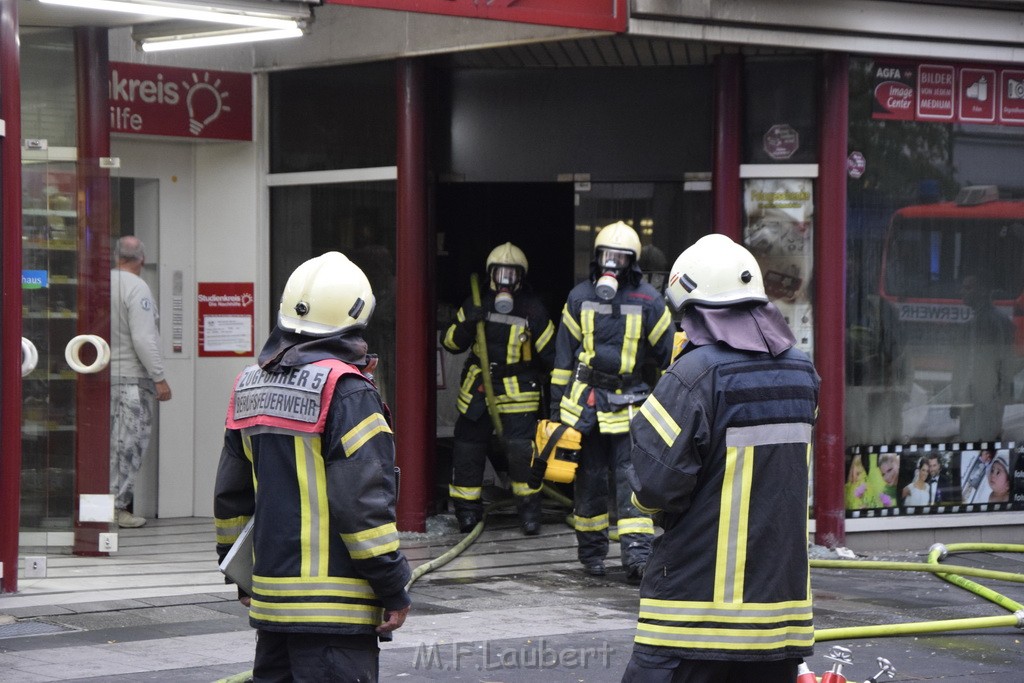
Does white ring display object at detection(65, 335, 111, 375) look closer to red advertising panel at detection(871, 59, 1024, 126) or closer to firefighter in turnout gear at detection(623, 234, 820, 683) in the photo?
red advertising panel at detection(871, 59, 1024, 126)

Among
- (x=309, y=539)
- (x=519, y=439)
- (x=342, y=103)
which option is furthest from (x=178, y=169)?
(x=309, y=539)

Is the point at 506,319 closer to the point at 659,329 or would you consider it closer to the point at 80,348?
the point at 659,329

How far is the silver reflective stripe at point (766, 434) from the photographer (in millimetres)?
4105

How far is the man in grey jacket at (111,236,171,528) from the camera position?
989 centimetres

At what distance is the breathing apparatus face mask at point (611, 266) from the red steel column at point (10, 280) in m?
3.25

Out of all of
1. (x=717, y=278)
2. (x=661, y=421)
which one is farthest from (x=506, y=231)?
(x=661, y=421)

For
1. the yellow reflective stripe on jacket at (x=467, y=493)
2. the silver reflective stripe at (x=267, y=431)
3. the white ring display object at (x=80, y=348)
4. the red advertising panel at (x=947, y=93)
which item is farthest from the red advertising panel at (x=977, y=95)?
the silver reflective stripe at (x=267, y=431)

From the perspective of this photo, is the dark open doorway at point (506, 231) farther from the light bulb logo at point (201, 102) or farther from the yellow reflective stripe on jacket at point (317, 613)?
the yellow reflective stripe on jacket at point (317, 613)

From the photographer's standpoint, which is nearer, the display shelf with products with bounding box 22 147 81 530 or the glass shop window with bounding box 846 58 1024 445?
the display shelf with products with bounding box 22 147 81 530

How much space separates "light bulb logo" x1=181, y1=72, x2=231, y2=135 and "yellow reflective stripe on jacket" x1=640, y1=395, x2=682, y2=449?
7.12 m

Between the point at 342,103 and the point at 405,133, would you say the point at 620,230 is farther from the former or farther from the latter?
the point at 342,103

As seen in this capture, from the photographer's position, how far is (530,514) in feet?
33.5

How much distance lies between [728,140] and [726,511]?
19.6 feet

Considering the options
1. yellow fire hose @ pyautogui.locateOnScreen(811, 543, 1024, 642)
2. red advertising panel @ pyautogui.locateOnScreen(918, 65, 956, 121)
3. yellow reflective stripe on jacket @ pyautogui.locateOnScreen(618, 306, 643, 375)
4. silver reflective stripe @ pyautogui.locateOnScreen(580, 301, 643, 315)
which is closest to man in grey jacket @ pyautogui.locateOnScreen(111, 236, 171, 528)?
silver reflective stripe @ pyautogui.locateOnScreen(580, 301, 643, 315)
